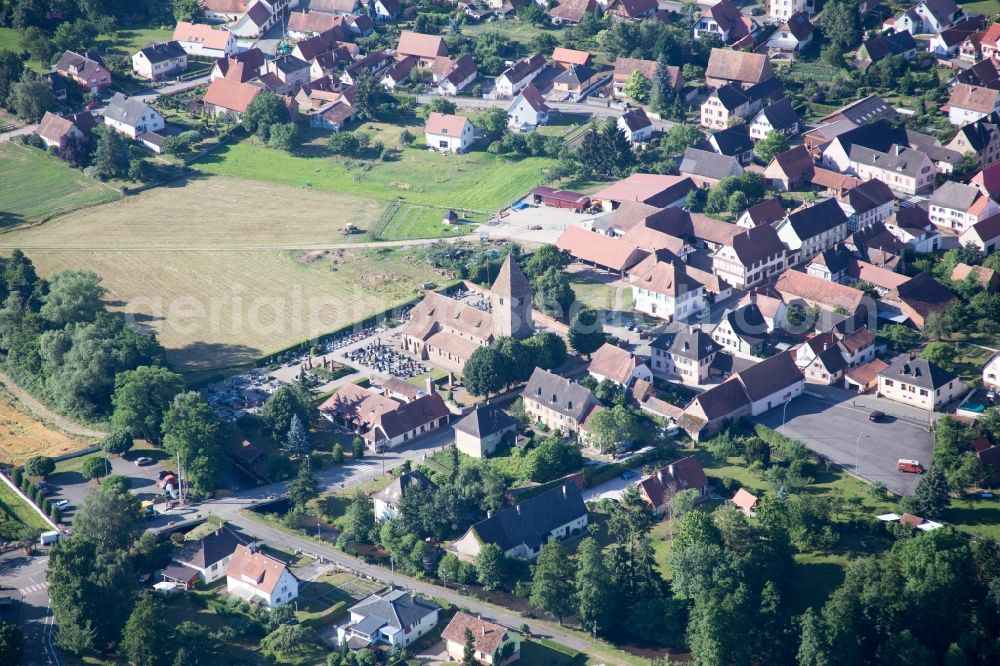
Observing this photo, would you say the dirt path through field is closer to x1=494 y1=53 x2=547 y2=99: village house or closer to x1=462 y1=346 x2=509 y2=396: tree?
x1=462 y1=346 x2=509 y2=396: tree

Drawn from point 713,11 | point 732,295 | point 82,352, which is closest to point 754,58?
point 713,11

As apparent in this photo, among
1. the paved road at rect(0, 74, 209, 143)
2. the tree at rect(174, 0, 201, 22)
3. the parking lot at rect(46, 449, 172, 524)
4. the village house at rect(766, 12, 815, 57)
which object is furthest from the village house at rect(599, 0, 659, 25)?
the parking lot at rect(46, 449, 172, 524)

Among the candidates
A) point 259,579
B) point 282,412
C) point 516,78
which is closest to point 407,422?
point 282,412

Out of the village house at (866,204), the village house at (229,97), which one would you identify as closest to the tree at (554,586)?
the village house at (866,204)

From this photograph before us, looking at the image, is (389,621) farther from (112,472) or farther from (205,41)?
(205,41)

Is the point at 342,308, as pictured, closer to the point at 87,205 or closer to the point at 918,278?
the point at 87,205

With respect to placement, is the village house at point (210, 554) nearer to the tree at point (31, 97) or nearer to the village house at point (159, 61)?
the tree at point (31, 97)
